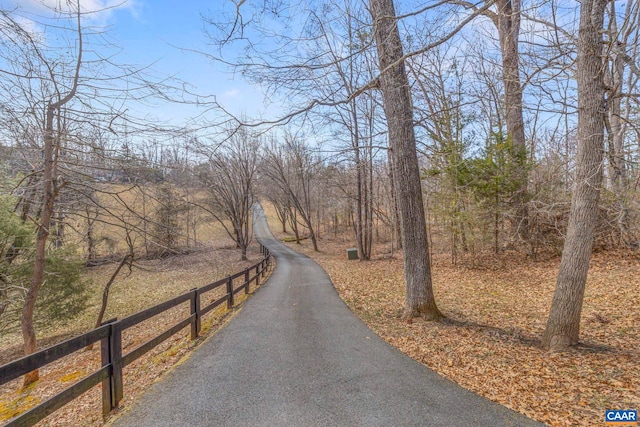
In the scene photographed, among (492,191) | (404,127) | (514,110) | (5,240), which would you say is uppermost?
(514,110)

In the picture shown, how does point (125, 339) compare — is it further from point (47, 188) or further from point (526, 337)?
point (526, 337)

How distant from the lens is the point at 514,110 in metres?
Answer: 12.1

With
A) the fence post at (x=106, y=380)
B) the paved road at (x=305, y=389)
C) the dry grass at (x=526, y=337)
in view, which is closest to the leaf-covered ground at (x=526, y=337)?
the dry grass at (x=526, y=337)

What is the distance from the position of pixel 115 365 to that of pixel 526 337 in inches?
241

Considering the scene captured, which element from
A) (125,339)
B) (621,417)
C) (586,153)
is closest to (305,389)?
(621,417)

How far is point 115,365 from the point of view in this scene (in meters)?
3.15

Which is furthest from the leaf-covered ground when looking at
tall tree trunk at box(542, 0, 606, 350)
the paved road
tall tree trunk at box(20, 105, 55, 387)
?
tall tree trunk at box(20, 105, 55, 387)

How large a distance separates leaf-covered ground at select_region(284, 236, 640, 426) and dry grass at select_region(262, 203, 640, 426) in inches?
0.5

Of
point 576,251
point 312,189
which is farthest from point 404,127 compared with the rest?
point 312,189

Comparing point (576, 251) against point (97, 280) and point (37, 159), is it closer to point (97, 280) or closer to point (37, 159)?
point (37, 159)

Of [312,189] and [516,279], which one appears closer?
[516,279]

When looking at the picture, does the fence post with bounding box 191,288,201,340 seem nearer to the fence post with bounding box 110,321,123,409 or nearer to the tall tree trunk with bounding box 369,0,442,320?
the fence post with bounding box 110,321,123,409

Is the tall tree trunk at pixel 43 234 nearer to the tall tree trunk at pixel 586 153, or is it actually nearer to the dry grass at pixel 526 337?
the dry grass at pixel 526 337

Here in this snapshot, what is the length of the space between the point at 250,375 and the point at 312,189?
31.6 meters
